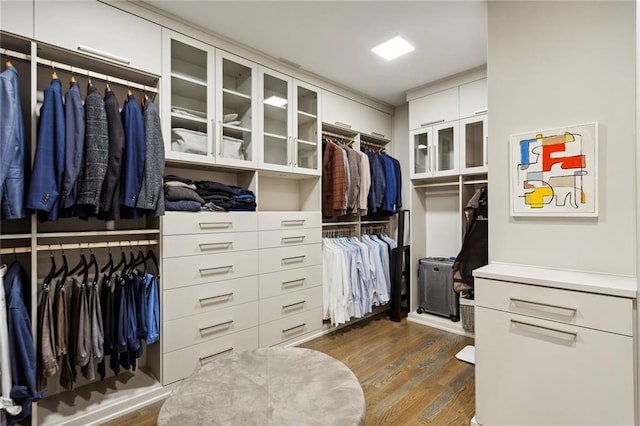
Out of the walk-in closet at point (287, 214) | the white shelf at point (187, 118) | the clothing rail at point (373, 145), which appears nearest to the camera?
the walk-in closet at point (287, 214)

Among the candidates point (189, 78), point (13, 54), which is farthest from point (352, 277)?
point (13, 54)

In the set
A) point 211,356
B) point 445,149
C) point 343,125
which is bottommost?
point 211,356

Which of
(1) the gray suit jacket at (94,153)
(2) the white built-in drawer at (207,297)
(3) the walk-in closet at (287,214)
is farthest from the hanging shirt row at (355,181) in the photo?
(1) the gray suit jacket at (94,153)

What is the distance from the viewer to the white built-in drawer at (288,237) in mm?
2539

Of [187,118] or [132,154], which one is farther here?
[187,118]

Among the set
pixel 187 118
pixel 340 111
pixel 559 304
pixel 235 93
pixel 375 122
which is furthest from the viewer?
pixel 375 122

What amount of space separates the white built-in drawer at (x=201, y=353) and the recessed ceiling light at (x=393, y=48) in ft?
8.38

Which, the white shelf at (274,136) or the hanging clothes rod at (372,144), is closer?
the white shelf at (274,136)

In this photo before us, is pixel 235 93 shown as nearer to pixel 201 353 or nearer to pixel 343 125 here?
pixel 343 125

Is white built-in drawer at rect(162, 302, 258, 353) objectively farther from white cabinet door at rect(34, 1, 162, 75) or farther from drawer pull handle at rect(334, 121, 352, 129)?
drawer pull handle at rect(334, 121, 352, 129)

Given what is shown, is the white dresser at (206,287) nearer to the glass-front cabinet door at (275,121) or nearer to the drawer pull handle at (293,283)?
the drawer pull handle at (293,283)

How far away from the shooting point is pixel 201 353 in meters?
2.17

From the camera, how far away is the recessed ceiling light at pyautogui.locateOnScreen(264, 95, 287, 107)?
264 cm

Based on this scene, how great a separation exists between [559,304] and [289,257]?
1.92 meters
